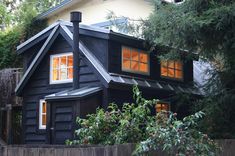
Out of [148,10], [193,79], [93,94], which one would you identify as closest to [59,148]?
[93,94]

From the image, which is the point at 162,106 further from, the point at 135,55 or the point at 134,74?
the point at 135,55

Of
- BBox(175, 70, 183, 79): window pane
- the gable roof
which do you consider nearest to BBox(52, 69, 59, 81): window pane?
the gable roof

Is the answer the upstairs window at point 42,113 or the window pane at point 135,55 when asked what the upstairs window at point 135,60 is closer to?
the window pane at point 135,55

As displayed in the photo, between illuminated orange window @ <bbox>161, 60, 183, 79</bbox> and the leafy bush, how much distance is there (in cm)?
553

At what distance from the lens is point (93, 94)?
1363cm

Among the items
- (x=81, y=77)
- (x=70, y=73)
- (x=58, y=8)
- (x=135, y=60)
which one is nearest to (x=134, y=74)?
(x=135, y=60)

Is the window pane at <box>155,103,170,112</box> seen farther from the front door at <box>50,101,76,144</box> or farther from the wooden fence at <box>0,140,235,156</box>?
the wooden fence at <box>0,140,235,156</box>

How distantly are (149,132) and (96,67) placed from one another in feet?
17.8

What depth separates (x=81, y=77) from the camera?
1472 cm

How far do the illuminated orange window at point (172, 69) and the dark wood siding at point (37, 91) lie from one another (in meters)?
3.69

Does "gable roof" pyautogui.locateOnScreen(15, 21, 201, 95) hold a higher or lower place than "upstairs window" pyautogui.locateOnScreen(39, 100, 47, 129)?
higher

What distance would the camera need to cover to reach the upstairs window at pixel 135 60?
14992 mm

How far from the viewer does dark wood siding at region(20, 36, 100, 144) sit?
15.5 meters

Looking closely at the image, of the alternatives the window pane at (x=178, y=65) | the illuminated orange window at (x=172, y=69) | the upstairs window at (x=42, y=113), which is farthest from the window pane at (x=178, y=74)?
the upstairs window at (x=42, y=113)
